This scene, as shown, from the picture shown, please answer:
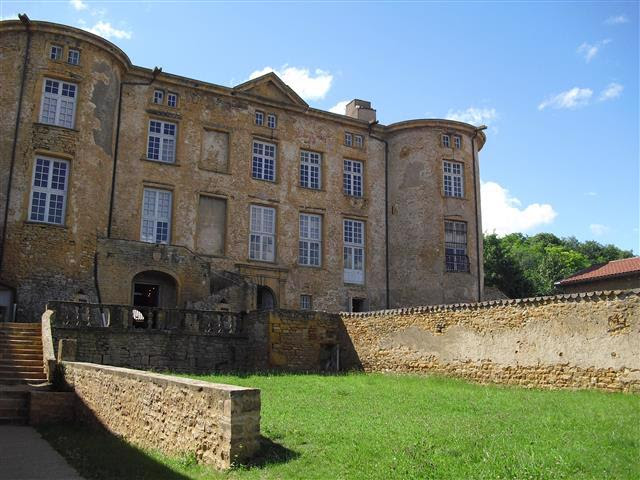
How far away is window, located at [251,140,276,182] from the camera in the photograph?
2864cm

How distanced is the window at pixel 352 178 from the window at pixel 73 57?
44.5 feet

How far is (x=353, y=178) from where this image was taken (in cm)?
3123

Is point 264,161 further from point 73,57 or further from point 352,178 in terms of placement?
point 73,57

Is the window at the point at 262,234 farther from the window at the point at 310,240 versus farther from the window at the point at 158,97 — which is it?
the window at the point at 158,97

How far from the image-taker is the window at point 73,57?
23750mm

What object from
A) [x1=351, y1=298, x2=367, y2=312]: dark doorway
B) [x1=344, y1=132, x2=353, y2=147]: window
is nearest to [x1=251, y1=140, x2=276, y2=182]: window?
[x1=344, y1=132, x2=353, y2=147]: window

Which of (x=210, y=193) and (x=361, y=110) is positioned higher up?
(x=361, y=110)

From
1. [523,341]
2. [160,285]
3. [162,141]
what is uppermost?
[162,141]

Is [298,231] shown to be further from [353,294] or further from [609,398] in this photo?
[609,398]

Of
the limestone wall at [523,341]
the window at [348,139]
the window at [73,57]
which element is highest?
the window at [73,57]

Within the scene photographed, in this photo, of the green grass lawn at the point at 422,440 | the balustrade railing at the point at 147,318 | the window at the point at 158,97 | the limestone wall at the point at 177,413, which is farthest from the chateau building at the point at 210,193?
the green grass lawn at the point at 422,440

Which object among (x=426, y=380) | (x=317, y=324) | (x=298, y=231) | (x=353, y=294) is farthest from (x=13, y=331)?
(x=353, y=294)

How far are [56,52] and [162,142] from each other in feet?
18.0

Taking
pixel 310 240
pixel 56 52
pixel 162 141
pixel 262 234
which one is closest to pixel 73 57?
pixel 56 52
